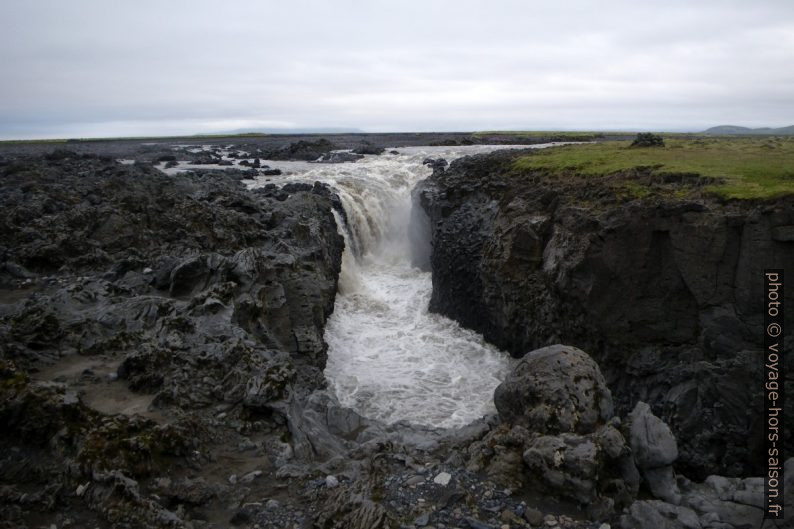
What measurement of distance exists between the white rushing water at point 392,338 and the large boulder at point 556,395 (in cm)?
851

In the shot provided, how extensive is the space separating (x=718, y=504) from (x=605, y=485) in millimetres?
2136

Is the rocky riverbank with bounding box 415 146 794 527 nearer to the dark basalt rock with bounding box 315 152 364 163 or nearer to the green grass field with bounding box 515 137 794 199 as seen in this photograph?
the green grass field with bounding box 515 137 794 199

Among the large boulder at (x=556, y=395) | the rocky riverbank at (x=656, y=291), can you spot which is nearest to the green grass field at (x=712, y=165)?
the rocky riverbank at (x=656, y=291)

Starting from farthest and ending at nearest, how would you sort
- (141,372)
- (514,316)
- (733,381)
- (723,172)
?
(514,316), (723,172), (733,381), (141,372)

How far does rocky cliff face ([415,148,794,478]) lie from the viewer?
1733 centimetres

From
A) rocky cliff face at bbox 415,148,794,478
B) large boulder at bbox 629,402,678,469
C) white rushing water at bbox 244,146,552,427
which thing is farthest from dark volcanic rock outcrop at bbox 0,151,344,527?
rocky cliff face at bbox 415,148,794,478

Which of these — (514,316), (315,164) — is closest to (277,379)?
(514,316)

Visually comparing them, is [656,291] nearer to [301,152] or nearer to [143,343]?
[143,343]

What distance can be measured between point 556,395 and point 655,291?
33.3 feet

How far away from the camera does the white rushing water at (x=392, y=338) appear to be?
22.9 metres

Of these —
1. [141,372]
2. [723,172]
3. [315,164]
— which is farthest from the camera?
[315,164]

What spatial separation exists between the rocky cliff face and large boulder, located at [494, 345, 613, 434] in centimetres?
757

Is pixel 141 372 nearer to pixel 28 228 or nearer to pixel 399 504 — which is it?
pixel 399 504

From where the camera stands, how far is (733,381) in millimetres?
17234
